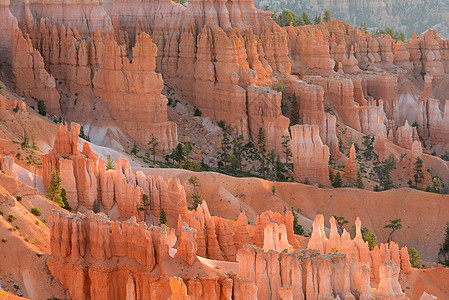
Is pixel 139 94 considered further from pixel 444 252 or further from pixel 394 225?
pixel 444 252

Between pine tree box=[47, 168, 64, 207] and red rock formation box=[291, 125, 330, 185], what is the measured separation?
29.6 meters

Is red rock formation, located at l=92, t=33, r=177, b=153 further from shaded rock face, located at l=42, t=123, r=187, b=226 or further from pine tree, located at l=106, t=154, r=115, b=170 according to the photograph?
shaded rock face, located at l=42, t=123, r=187, b=226

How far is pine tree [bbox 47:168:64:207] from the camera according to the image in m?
56.0

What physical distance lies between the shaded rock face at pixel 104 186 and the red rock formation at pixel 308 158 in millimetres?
22587

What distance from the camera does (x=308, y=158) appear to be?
81.5 meters

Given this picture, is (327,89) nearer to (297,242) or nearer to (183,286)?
(297,242)

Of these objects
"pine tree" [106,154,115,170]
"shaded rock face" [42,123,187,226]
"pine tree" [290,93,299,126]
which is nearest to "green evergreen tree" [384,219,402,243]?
"shaded rock face" [42,123,187,226]

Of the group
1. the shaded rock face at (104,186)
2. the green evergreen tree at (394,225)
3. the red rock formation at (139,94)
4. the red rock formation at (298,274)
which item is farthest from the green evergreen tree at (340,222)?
the red rock formation at (298,274)

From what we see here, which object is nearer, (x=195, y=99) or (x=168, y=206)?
(x=168, y=206)

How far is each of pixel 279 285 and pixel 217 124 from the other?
47.9 meters

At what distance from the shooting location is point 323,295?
44.6 m

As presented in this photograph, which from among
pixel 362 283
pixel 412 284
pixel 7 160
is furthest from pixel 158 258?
pixel 412 284

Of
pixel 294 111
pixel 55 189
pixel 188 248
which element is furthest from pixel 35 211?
pixel 294 111

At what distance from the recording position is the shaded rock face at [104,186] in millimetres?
58406
